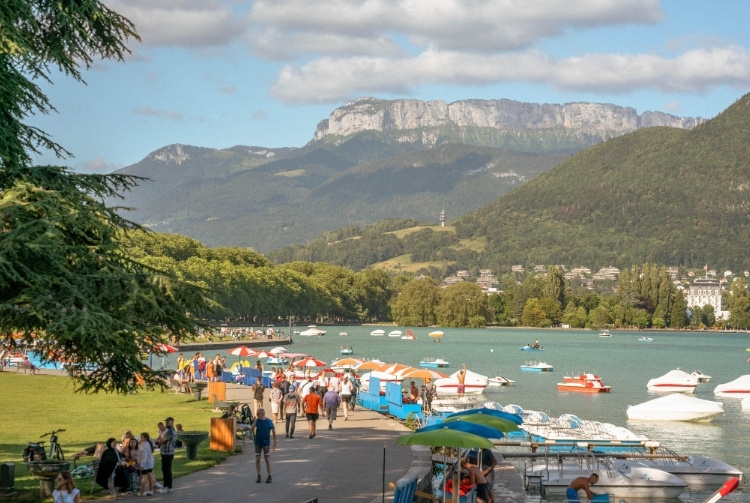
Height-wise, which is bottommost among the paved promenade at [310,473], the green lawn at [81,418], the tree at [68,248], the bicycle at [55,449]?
the paved promenade at [310,473]

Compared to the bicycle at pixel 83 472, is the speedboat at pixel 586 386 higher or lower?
lower

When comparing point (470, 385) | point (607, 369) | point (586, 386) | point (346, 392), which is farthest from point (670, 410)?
point (607, 369)

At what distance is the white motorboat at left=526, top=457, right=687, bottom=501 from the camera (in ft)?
86.8

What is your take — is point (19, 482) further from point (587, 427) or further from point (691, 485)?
point (587, 427)

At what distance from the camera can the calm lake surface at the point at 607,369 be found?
1747 inches

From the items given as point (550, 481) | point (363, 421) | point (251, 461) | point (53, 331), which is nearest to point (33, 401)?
point (363, 421)

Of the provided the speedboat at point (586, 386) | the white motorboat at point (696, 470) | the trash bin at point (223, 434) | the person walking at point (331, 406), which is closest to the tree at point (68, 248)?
the trash bin at point (223, 434)

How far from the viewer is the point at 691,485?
28438 mm

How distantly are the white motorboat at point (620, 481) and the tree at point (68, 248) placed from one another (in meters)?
13.7

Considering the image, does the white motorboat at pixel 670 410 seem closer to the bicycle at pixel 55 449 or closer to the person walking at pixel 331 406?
the person walking at pixel 331 406

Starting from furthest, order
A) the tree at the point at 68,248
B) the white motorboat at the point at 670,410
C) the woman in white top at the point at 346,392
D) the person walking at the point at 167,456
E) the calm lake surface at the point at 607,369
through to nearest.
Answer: the white motorboat at the point at 670,410 → the calm lake surface at the point at 607,369 → the woman in white top at the point at 346,392 → the person walking at the point at 167,456 → the tree at the point at 68,248

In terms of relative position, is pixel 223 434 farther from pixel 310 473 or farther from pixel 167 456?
pixel 167 456

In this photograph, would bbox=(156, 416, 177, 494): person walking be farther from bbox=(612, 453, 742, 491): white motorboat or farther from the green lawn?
bbox=(612, 453, 742, 491): white motorboat

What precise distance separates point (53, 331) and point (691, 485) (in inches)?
824
